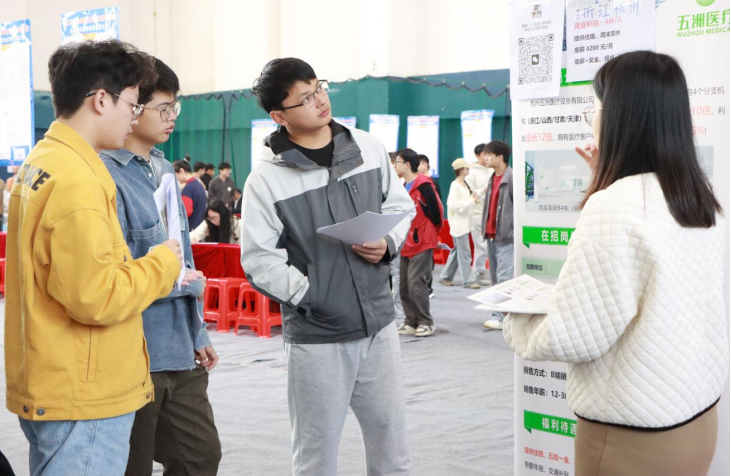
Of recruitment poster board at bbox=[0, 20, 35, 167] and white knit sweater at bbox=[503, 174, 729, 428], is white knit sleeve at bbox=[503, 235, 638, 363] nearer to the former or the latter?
white knit sweater at bbox=[503, 174, 729, 428]

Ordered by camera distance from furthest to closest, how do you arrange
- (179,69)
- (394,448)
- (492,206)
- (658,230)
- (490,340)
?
(179,69)
(492,206)
(490,340)
(394,448)
(658,230)

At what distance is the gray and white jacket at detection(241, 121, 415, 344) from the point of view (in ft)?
7.69

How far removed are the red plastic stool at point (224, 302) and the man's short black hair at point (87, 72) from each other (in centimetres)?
501

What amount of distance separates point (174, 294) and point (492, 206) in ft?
15.9

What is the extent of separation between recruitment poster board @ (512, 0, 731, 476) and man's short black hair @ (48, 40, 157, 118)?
4.61 ft

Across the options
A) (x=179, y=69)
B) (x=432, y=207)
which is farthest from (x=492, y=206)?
(x=179, y=69)

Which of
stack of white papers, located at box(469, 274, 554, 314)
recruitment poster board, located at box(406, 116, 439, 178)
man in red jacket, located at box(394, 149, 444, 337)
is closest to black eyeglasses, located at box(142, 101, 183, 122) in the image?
stack of white papers, located at box(469, 274, 554, 314)

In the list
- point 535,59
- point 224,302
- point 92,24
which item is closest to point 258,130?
point 92,24

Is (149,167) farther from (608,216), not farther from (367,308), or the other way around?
(608,216)

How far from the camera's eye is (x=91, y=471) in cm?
170

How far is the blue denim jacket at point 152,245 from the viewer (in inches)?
84.4

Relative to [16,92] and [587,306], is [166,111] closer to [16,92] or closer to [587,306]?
[587,306]

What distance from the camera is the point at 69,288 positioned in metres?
1.61

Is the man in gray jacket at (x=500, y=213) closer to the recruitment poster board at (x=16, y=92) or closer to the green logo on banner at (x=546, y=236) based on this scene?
the green logo on banner at (x=546, y=236)
